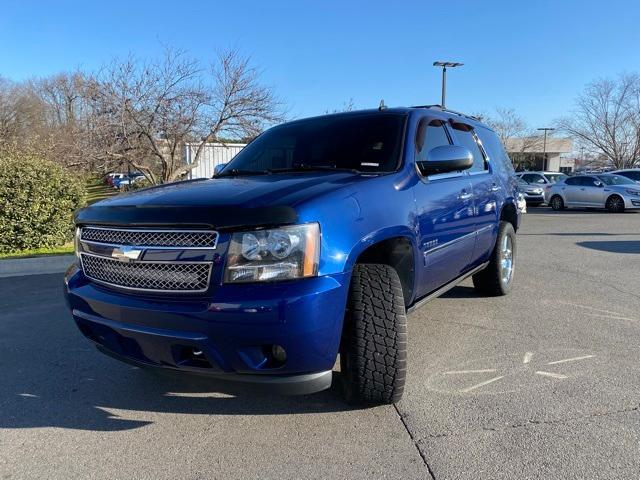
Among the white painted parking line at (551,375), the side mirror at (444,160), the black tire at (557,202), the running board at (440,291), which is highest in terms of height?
the side mirror at (444,160)

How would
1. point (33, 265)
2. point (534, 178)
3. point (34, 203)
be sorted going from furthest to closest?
point (534, 178)
point (34, 203)
point (33, 265)

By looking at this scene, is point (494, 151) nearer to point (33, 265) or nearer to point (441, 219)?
point (441, 219)

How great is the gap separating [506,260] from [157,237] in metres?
4.43

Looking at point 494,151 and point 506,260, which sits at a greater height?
point 494,151

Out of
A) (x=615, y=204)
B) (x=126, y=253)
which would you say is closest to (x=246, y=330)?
(x=126, y=253)

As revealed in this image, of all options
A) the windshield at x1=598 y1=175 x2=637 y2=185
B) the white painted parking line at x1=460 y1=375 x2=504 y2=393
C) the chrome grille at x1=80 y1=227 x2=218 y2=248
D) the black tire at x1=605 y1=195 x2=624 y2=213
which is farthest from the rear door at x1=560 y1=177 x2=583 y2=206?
the chrome grille at x1=80 y1=227 x2=218 y2=248

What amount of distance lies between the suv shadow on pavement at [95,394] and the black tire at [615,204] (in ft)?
64.0

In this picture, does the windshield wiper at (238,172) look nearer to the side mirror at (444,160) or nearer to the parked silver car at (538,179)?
the side mirror at (444,160)

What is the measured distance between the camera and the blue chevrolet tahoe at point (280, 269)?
7.97 feet

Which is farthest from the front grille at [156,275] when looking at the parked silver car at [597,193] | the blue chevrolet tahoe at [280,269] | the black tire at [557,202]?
the black tire at [557,202]

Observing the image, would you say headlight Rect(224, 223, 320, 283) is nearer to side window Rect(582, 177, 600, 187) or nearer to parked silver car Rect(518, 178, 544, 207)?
side window Rect(582, 177, 600, 187)

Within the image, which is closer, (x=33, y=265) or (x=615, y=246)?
(x=33, y=265)

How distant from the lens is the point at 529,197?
953 inches

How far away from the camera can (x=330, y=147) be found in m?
3.95
